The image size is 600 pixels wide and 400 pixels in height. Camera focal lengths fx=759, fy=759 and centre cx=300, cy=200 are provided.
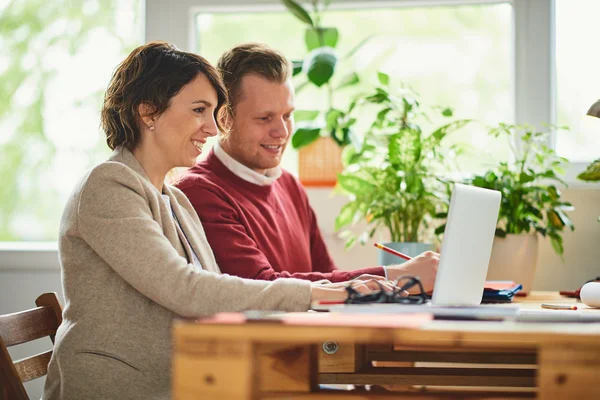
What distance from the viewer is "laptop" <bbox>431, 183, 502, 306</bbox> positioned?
1.50 metres

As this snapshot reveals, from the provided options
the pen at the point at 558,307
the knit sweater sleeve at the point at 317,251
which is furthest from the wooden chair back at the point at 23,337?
the pen at the point at 558,307

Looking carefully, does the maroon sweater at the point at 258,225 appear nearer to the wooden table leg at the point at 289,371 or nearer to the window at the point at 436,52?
the wooden table leg at the point at 289,371

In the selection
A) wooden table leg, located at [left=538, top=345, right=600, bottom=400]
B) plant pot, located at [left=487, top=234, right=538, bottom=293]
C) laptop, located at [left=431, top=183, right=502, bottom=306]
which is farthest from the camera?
plant pot, located at [left=487, top=234, right=538, bottom=293]

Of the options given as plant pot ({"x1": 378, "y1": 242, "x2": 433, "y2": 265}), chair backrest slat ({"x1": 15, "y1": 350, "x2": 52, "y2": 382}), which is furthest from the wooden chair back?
plant pot ({"x1": 378, "y1": 242, "x2": 433, "y2": 265})

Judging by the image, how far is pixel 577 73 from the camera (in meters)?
3.07

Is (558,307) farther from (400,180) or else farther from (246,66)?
(246,66)

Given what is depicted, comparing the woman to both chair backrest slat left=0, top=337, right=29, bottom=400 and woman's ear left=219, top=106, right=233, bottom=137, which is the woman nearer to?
chair backrest slat left=0, top=337, right=29, bottom=400

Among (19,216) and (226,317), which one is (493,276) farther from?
(19,216)

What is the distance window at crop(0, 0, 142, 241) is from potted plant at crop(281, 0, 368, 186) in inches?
30.8

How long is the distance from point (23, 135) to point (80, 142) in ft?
0.82

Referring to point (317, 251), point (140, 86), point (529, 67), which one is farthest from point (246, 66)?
point (529, 67)

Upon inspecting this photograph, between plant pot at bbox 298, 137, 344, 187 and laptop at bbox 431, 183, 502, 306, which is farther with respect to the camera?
plant pot at bbox 298, 137, 344, 187

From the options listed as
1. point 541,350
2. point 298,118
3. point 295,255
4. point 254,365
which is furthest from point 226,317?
point 298,118

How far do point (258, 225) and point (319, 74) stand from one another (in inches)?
35.4
